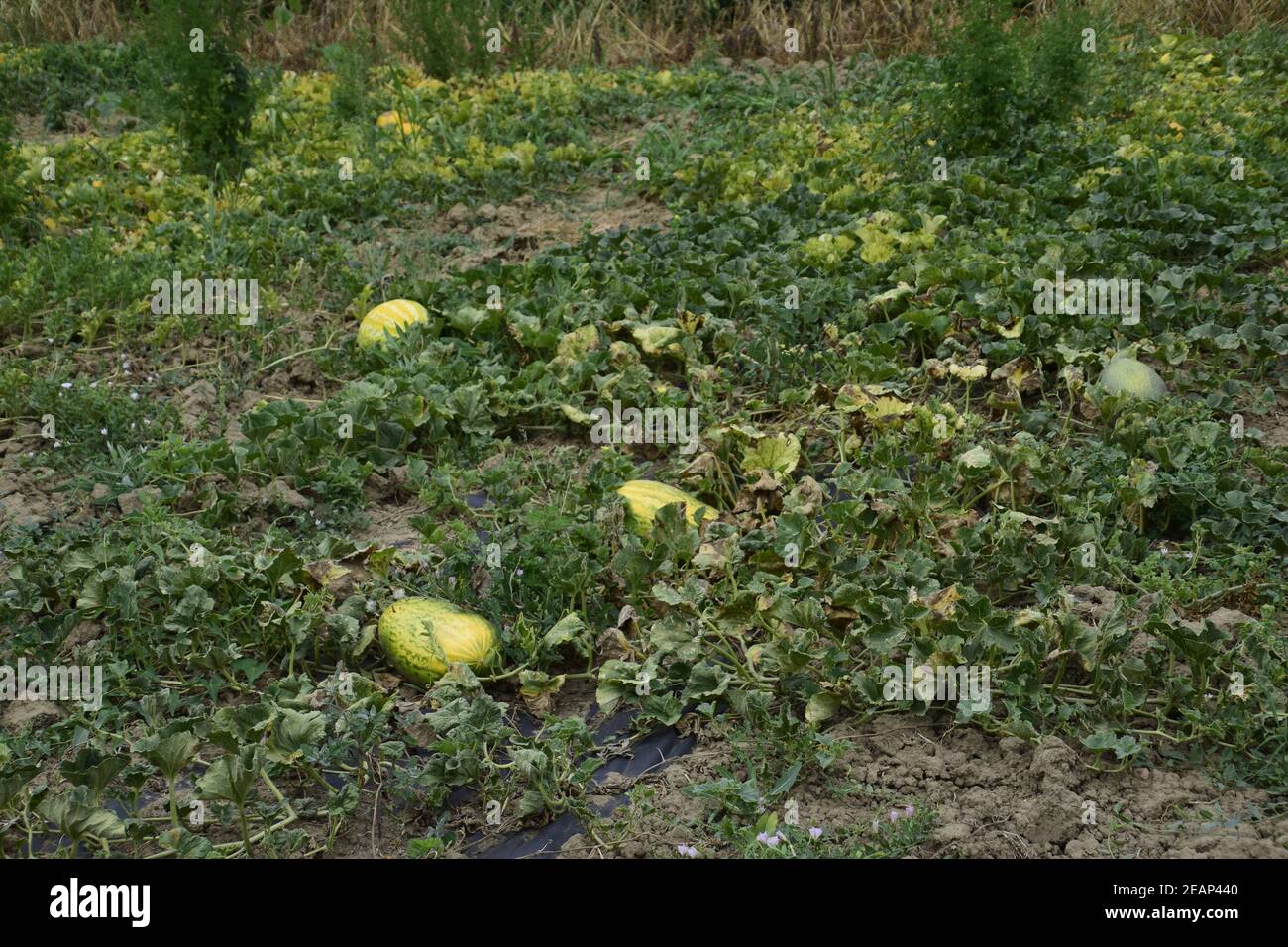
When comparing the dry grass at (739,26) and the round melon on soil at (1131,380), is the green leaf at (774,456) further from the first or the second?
the dry grass at (739,26)

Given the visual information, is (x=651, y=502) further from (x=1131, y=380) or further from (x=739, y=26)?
(x=739, y=26)

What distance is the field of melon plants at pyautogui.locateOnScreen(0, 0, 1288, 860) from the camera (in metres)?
3.39

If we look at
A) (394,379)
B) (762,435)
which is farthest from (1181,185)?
(394,379)

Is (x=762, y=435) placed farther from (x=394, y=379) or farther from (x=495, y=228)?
(x=495, y=228)

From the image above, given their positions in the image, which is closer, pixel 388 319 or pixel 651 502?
pixel 651 502

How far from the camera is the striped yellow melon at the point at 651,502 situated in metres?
4.50

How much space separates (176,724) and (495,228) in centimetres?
458

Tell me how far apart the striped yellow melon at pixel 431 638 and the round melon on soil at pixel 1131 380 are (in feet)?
8.27

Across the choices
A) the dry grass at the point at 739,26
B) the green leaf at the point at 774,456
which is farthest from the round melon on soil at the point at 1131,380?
the dry grass at the point at 739,26

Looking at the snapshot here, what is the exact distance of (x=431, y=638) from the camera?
3871mm

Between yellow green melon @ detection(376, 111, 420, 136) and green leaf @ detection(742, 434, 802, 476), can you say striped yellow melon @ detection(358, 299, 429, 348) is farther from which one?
yellow green melon @ detection(376, 111, 420, 136)

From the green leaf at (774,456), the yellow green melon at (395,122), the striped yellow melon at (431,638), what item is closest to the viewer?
the striped yellow melon at (431,638)

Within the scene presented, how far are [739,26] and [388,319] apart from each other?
19.8 ft

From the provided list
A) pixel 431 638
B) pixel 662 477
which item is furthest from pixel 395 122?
pixel 431 638
